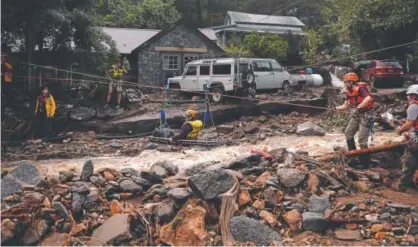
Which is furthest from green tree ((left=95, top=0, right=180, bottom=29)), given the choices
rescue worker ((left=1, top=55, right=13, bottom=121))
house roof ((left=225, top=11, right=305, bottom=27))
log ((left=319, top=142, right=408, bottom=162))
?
log ((left=319, top=142, right=408, bottom=162))

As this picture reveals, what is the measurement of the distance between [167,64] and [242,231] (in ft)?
60.3

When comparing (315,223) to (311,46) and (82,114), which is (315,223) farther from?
(311,46)

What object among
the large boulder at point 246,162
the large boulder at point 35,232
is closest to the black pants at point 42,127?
the large boulder at point 35,232

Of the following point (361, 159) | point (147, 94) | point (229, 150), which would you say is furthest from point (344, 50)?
point (361, 159)

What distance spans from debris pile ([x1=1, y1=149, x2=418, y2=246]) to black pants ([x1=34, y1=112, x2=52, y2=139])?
20.6ft

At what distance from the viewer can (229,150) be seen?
46.4 feet

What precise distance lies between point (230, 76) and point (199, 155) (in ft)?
20.9

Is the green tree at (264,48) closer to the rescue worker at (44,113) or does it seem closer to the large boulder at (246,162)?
the rescue worker at (44,113)

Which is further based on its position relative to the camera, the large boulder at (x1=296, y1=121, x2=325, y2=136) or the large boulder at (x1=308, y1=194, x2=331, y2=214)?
the large boulder at (x1=296, y1=121, x2=325, y2=136)

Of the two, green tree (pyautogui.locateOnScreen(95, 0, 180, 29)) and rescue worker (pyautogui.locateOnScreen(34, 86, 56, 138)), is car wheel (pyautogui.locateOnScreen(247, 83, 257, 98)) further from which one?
green tree (pyautogui.locateOnScreen(95, 0, 180, 29))

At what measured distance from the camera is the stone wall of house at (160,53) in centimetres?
2431

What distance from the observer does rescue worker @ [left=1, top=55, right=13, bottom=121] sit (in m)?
15.2

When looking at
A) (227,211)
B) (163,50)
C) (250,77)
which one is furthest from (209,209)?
(163,50)

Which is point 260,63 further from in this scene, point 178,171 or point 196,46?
point 178,171
